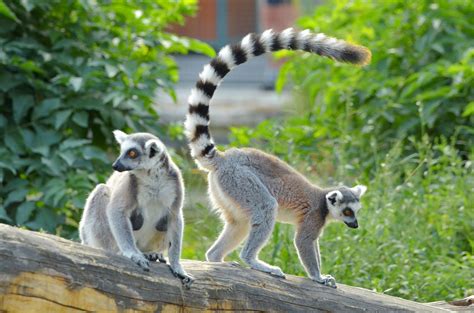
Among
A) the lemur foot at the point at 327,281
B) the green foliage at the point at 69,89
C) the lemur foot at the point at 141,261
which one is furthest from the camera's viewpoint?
the green foliage at the point at 69,89

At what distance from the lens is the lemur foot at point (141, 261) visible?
4105 millimetres

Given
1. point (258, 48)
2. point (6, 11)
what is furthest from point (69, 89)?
point (258, 48)

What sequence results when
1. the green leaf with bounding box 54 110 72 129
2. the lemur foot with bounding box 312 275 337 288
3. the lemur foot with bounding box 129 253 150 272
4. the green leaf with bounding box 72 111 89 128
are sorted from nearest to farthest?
the lemur foot with bounding box 129 253 150 272
the lemur foot with bounding box 312 275 337 288
the green leaf with bounding box 54 110 72 129
the green leaf with bounding box 72 111 89 128

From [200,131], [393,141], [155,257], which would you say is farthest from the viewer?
[393,141]

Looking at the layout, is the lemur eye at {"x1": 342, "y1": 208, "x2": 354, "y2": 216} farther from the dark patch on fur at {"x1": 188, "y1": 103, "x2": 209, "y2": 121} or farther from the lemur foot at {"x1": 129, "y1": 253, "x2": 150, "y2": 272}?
the lemur foot at {"x1": 129, "y1": 253, "x2": 150, "y2": 272}

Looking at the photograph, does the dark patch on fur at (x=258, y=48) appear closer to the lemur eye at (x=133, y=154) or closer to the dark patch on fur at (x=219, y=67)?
the dark patch on fur at (x=219, y=67)

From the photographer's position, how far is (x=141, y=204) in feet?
15.0

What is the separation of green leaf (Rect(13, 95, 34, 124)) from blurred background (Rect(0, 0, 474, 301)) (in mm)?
12

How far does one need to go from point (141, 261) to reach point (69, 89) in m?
3.44

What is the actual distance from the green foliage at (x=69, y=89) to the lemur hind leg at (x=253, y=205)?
66.9 inches

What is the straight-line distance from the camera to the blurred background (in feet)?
21.3

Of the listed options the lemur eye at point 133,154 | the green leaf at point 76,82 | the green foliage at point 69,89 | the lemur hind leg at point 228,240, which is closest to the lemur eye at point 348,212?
the lemur hind leg at point 228,240

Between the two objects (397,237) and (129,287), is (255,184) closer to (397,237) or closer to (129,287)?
(129,287)

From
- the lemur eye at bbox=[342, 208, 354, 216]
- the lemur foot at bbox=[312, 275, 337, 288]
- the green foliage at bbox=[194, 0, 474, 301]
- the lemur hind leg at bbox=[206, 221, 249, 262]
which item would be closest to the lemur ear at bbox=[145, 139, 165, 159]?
the lemur hind leg at bbox=[206, 221, 249, 262]
